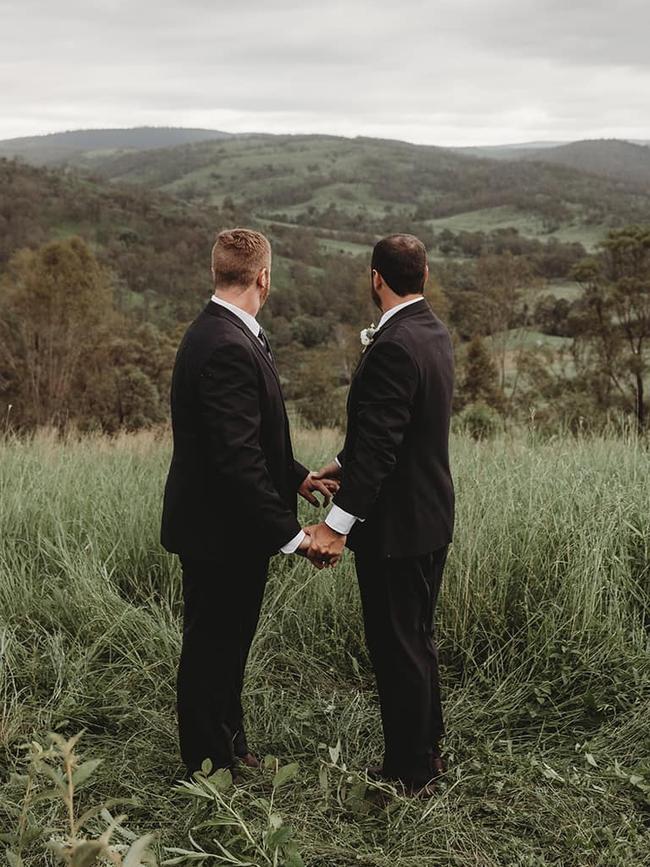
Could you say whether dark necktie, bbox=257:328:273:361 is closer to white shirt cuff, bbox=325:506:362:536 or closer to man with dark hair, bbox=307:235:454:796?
man with dark hair, bbox=307:235:454:796

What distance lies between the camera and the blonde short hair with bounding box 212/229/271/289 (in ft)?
9.28

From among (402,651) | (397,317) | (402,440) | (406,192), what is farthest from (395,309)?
(406,192)

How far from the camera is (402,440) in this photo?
9.30 feet

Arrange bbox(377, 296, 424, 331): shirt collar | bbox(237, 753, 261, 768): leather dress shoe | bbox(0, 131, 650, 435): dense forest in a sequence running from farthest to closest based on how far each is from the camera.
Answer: bbox(0, 131, 650, 435): dense forest
bbox(237, 753, 261, 768): leather dress shoe
bbox(377, 296, 424, 331): shirt collar

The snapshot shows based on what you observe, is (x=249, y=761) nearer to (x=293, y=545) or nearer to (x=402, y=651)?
(x=402, y=651)

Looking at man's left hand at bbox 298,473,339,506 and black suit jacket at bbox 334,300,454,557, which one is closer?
black suit jacket at bbox 334,300,454,557

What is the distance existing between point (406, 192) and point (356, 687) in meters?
170

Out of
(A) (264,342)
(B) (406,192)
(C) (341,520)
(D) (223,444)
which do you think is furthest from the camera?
(B) (406,192)

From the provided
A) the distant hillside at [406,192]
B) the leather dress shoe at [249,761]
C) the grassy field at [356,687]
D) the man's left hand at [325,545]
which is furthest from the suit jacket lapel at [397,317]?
the distant hillside at [406,192]

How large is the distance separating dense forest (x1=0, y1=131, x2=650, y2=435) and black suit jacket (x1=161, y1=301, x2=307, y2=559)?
13.2 feet

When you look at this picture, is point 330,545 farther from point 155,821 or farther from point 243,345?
point 155,821

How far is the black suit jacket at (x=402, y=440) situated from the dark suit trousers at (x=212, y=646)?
0.45 metres

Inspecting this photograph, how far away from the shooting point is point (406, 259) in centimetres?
288

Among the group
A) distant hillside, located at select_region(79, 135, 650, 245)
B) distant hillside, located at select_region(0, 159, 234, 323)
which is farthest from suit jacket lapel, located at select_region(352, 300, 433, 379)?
distant hillside, located at select_region(79, 135, 650, 245)
